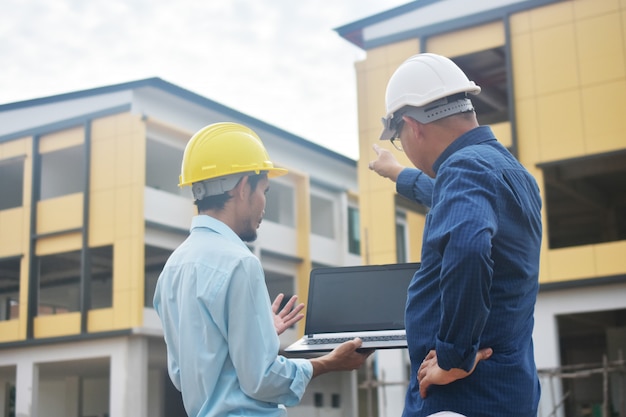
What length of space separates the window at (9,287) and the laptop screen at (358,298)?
22291mm

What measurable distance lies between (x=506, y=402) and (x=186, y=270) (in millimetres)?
1220

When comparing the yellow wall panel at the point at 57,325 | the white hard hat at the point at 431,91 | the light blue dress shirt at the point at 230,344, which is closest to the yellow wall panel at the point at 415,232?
the yellow wall panel at the point at 57,325

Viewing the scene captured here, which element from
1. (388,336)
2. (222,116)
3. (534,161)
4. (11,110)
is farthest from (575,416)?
(388,336)

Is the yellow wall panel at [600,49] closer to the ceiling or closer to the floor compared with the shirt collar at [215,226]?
closer to the ceiling

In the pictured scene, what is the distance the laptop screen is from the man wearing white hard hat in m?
0.95

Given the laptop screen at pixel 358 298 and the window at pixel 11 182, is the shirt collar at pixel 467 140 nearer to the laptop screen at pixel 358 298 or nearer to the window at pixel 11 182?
the laptop screen at pixel 358 298

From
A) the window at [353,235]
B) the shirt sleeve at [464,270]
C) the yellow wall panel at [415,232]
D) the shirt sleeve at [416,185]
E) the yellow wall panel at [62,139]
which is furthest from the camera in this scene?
the window at [353,235]

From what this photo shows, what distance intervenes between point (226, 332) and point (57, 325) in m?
21.2

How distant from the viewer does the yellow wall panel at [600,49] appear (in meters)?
16.7

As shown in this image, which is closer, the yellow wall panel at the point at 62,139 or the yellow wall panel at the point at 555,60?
the yellow wall panel at the point at 555,60

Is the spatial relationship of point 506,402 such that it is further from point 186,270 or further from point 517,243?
point 186,270

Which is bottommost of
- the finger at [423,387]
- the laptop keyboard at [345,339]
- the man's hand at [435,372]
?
the finger at [423,387]

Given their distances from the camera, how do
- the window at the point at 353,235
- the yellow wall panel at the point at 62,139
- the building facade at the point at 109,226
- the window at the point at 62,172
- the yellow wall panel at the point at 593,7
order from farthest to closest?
the window at the point at 353,235 → the window at the point at 62,172 → the yellow wall panel at the point at 62,139 → the building facade at the point at 109,226 → the yellow wall panel at the point at 593,7

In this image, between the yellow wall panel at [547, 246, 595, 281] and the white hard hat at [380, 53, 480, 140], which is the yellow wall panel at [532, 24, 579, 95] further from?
the white hard hat at [380, 53, 480, 140]
